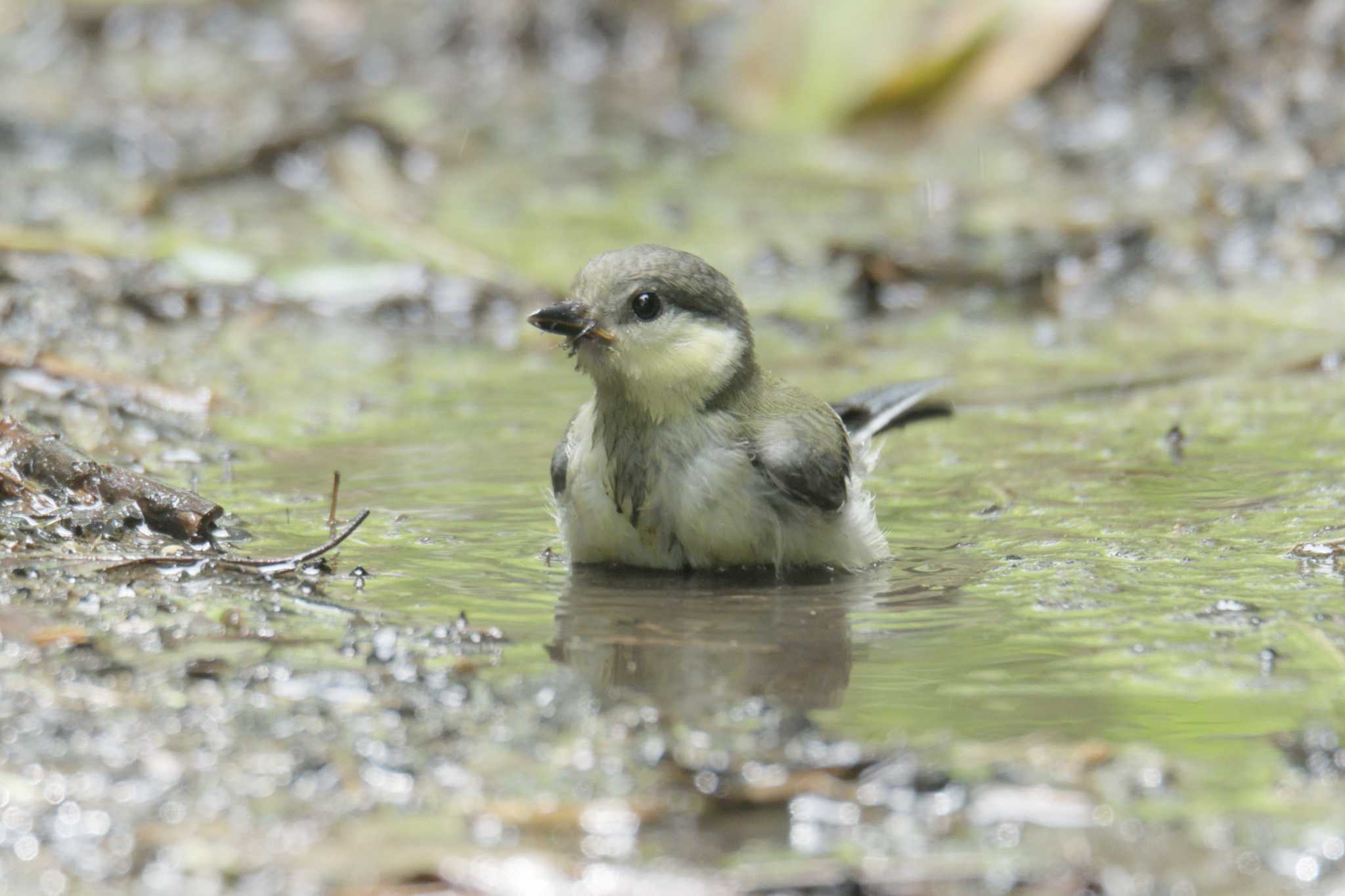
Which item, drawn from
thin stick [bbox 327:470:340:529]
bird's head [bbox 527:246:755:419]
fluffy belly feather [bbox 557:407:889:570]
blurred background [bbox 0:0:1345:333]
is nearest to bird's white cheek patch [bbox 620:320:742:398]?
bird's head [bbox 527:246:755:419]

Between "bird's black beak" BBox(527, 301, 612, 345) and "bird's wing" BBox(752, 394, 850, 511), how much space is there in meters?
0.51

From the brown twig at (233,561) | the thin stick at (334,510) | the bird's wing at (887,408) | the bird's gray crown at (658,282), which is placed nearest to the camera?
the brown twig at (233,561)

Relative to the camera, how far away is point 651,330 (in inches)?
190

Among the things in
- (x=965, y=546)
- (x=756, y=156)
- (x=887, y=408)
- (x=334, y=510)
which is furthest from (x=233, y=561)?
(x=756, y=156)

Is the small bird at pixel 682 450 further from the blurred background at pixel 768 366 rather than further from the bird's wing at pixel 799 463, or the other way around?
the blurred background at pixel 768 366

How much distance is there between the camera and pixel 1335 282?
341 inches

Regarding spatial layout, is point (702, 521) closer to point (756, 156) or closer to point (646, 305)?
point (646, 305)

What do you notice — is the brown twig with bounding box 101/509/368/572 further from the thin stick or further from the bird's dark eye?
the bird's dark eye

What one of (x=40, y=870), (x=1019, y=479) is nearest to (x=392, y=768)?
(x=40, y=870)

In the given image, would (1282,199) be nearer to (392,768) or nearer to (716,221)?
(716,221)

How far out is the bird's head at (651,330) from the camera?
15.6ft

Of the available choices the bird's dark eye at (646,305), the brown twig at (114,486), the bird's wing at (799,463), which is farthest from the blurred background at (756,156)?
the bird's wing at (799,463)

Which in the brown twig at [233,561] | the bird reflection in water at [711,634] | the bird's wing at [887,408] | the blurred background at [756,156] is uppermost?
the blurred background at [756,156]

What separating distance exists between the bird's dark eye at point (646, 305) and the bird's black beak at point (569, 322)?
127 mm
